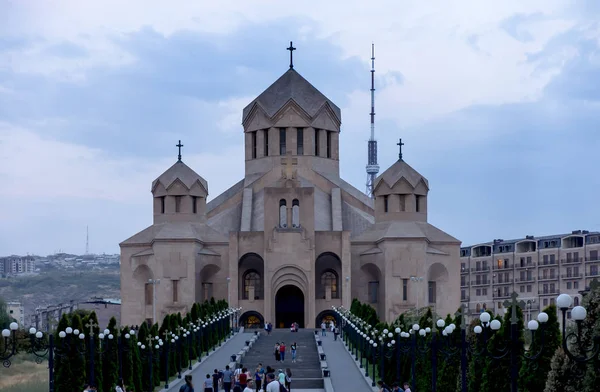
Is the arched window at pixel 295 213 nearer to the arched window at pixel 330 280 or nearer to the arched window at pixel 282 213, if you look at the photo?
the arched window at pixel 282 213

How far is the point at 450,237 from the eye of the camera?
59938 millimetres

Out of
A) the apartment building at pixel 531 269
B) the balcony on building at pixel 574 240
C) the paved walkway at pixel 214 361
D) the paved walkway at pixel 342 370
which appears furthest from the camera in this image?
the balcony on building at pixel 574 240

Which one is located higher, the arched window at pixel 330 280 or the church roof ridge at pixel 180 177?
the church roof ridge at pixel 180 177

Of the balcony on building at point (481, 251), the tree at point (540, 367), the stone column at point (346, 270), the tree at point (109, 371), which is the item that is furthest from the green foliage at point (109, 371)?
the balcony on building at point (481, 251)

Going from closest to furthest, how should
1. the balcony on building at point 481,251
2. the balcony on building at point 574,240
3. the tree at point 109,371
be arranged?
the tree at point 109,371, the balcony on building at point 574,240, the balcony on building at point 481,251

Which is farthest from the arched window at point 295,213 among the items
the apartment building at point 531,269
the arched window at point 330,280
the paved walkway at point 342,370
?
the apartment building at point 531,269

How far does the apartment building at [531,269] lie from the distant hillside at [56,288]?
76752 millimetres

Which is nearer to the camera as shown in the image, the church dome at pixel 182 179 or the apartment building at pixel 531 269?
the church dome at pixel 182 179

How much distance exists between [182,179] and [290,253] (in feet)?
23.9

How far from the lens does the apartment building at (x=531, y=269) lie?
7431 cm

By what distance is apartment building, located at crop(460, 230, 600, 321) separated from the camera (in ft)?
244

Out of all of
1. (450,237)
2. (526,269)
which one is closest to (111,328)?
(450,237)

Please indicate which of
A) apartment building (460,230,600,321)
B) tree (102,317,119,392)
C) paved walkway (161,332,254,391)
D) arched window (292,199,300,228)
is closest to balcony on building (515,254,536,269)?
apartment building (460,230,600,321)

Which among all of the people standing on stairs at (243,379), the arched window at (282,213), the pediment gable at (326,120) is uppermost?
the pediment gable at (326,120)
